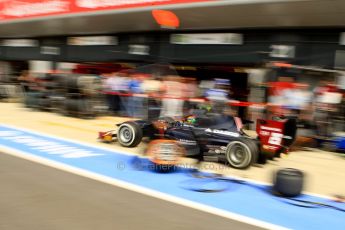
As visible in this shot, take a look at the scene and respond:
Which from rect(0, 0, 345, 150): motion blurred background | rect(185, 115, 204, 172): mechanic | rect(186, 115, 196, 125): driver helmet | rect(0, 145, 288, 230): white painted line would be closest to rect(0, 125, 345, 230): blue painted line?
→ rect(0, 145, 288, 230): white painted line

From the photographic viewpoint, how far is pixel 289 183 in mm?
6008

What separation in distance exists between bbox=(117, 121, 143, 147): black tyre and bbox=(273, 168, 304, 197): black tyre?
146 inches

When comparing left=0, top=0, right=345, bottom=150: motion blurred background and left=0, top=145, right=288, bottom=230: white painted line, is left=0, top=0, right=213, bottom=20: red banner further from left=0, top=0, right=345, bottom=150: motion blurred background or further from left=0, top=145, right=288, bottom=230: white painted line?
left=0, top=145, right=288, bottom=230: white painted line

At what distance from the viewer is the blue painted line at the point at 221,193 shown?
205 inches

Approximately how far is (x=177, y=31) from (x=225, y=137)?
335 inches

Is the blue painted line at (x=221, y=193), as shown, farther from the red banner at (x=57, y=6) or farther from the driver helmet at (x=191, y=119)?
the red banner at (x=57, y=6)

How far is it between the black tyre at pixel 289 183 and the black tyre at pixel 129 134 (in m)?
3.70

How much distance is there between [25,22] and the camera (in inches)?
773

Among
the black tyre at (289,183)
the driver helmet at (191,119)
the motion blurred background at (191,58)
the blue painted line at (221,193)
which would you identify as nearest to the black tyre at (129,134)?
the motion blurred background at (191,58)

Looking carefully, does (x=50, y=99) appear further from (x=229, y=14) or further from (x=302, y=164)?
(x=302, y=164)

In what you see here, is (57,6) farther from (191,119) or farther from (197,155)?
(197,155)

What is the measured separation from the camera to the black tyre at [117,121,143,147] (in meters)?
9.03

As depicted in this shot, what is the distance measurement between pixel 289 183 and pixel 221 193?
976 mm

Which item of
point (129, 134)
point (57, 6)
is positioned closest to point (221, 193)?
point (129, 134)
